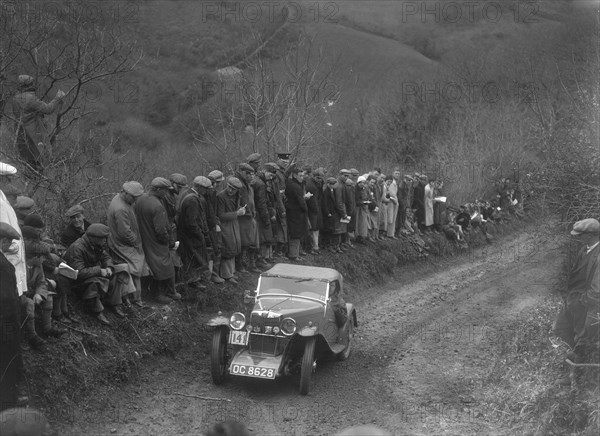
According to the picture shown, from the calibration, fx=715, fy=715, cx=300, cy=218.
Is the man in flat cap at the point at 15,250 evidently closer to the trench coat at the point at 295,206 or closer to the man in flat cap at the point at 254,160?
the man in flat cap at the point at 254,160

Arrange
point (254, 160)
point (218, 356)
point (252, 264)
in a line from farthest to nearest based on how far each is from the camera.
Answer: point (254, 160) → point (252, 264) → point (218, 356)

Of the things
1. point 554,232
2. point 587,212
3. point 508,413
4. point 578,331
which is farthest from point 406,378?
point 554,232

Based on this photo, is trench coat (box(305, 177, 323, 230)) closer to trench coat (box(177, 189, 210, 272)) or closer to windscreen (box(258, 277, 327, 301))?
trench coat (box(177, 189, 210, 272))

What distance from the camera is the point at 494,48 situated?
55156mm

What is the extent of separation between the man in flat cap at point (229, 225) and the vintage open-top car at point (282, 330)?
5.90 ft

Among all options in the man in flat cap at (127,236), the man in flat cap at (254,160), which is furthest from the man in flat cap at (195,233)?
the man in flat cap at (254,160)

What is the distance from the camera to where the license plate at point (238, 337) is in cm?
969

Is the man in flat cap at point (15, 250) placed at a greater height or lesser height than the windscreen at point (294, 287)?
greater

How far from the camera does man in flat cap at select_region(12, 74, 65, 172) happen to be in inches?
454

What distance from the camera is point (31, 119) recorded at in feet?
39.0

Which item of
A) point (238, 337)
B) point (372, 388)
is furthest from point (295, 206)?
point (238, 337)

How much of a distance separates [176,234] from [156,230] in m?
0.89

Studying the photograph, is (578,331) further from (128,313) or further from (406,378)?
(128,313)

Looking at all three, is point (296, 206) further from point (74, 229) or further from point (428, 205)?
point (428, 205)
